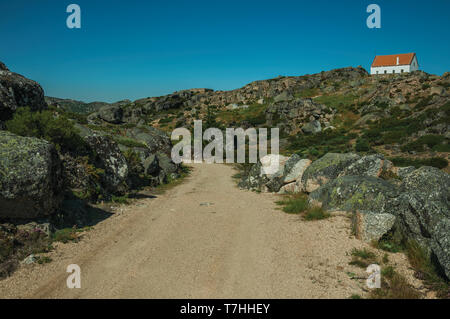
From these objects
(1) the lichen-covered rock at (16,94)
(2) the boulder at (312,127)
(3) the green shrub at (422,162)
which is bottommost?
(3) the green shrub at (422,162)

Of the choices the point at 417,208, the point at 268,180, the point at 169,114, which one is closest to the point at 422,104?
the point at 268,180

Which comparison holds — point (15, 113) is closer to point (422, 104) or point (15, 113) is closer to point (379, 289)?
point (379, 289)

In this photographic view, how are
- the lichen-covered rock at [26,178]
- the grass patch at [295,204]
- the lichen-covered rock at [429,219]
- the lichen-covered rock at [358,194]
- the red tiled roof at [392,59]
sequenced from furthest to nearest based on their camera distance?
the red tiled roof at [392,59], the grass patch at [295,204], the lichen-covered rock at [358,194], the lichen-covered rock at [26,178], the lichen-covered rock at [429,219]

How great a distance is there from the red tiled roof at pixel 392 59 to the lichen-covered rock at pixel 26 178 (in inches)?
4294

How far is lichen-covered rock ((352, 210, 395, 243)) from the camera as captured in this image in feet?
28.0

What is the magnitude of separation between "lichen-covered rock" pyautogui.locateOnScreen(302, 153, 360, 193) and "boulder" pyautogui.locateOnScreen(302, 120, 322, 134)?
38.1 metres

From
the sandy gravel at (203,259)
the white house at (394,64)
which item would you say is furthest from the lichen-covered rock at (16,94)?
the white house at (394,64)

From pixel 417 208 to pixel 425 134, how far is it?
3038 centimetres

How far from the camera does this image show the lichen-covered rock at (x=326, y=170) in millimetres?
14102

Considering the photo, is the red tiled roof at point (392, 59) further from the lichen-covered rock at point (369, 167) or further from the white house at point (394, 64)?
the lichen-covered rock at point (369, 167)

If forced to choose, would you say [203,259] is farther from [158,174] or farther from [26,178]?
[158,174]

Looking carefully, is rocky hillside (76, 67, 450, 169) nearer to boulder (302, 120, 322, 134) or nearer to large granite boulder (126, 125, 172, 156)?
boulder (302, 120, 322, 134)

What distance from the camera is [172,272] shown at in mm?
6883

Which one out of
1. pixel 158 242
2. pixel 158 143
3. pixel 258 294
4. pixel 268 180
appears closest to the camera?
pixel 258 294
